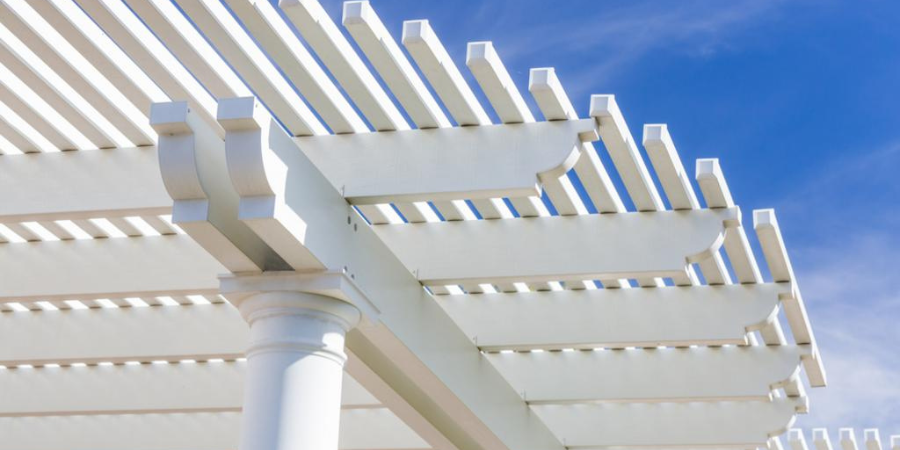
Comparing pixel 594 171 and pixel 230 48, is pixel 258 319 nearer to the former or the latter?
pixel 230 48

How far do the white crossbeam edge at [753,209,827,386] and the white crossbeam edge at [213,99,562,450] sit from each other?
2551mm

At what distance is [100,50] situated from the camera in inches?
280

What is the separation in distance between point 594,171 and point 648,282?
6.94ft

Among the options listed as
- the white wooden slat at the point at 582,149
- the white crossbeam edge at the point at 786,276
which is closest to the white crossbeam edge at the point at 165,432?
the white crossbeam edge at the point at 786,276

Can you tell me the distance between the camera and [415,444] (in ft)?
44.0

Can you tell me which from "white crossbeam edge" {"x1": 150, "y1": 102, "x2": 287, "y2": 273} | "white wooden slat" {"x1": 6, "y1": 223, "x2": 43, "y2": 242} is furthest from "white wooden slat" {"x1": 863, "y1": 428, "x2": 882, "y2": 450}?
"white crossbeam edge" {"x1": 150, "y1": 102, "x2": 287, "y2": 273}

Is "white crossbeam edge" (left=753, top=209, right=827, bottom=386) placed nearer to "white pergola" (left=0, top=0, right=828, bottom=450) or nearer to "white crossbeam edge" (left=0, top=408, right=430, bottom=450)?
Result: "white pergola" (left=0, top=0, right=828, bottom=450)

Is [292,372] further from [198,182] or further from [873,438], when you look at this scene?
[873,438]

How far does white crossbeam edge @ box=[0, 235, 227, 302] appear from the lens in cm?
955

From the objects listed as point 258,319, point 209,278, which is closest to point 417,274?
point 209,278

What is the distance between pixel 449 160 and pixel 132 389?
20.3 ft

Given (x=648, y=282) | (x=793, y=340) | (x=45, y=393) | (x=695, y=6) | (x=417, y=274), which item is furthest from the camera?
(x=695, y=6)

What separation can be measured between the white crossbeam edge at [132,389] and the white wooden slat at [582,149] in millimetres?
3982

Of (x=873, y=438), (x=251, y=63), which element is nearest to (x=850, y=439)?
(x=873, y=438)
